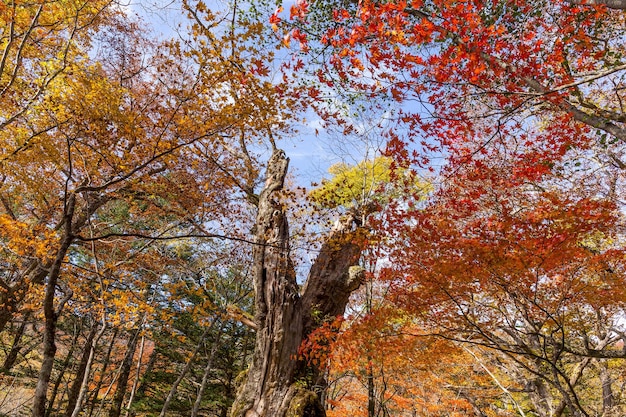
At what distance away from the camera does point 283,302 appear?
708 centimetres

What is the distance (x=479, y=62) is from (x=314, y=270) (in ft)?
17.8

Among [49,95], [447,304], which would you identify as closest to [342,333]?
[447,304]

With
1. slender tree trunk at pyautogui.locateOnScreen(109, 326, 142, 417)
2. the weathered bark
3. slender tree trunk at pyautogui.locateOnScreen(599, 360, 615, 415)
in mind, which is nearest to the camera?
the weathered bark

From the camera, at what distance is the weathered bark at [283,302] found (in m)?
6.38

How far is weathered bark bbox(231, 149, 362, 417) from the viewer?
6379mm

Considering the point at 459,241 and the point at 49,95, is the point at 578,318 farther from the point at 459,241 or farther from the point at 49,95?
the point at 49,95

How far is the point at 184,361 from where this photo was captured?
14766 mm

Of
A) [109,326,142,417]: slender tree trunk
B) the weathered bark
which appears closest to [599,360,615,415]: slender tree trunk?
the weathered bark

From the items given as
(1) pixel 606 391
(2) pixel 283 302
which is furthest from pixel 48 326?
(1) pixel 606 391

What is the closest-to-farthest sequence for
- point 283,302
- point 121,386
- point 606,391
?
point 283,302 < point 606,391 < point 121,386

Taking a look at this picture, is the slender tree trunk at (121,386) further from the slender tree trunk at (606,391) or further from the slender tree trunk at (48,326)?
the slender tree trunk at (606,391)

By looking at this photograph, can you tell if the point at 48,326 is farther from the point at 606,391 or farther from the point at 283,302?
the point at 606,391

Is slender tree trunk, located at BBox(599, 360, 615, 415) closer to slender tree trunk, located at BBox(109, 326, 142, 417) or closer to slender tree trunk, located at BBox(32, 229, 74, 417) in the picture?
slender tree trunk, located at BBox(32, 229, 74, 417)

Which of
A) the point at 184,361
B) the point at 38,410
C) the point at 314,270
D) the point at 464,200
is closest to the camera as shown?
the point at 38,410
